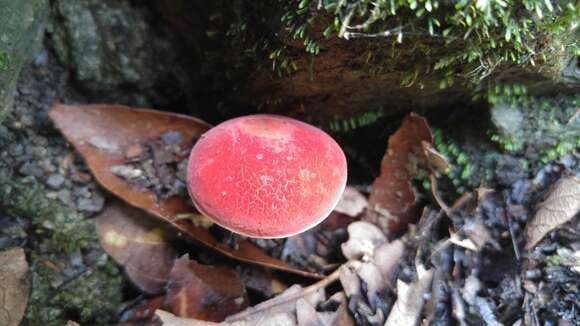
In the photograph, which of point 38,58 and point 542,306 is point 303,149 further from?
point 38,58

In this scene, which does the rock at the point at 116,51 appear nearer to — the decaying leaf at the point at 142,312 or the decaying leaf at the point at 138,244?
the decaying leaf at the point at 138,244

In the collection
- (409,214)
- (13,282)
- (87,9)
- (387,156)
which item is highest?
(87,9)

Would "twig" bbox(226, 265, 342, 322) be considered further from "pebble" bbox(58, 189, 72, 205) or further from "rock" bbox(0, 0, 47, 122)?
"rock" bbox(0, 0, 47, 122)

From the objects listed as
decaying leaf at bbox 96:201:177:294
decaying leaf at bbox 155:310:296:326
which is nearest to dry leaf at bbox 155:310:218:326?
decaying leaf at bbox 155:310:296:326

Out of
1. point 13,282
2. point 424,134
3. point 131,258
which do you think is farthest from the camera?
point 424,134

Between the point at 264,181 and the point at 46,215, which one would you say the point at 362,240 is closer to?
the point at 264,181

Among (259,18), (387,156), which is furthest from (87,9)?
(387,156)
